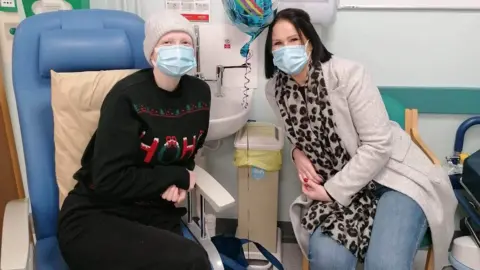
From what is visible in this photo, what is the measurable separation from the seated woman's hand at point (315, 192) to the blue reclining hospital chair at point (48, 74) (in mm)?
393

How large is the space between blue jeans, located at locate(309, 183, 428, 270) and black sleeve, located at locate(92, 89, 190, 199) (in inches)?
23.7

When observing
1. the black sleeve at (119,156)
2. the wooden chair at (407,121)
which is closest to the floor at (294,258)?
the wooden chair at (407,121)

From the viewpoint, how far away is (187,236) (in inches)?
64.7

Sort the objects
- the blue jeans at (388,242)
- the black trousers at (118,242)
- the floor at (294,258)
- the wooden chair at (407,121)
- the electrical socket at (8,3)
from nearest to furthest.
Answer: the black trousers at (118,242), the blue jeans at (388,242), the wooden chair at (407,121), the electrical socket at (8,3), the floor at (294,258)

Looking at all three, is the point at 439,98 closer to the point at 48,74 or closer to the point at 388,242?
the point at 388,242

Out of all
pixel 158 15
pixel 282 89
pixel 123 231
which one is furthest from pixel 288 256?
pixel 158 15

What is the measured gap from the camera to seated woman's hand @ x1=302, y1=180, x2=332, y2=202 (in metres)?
1.75

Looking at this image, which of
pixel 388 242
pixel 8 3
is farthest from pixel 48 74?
pixel 388 242

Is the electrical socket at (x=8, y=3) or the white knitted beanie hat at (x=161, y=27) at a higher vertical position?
the electrical socket at (x=8, y=3)

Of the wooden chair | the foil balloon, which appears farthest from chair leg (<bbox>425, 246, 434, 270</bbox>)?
the foil balloon

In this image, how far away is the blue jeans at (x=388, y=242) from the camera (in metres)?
1.57

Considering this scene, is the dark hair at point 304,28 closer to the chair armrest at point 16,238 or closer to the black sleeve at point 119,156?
the black sleeve at point 119,156

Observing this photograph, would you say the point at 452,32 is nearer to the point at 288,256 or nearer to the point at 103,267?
the point at 288,256

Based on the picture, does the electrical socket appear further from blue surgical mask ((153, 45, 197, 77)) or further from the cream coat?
the cream coat
